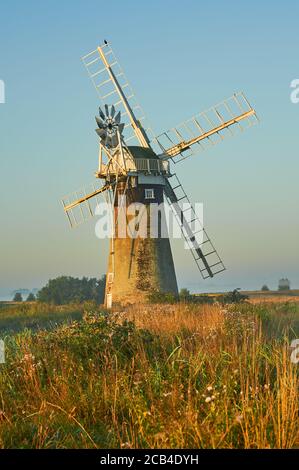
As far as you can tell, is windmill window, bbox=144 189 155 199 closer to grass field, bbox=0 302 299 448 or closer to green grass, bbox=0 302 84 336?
green grass, bbox=0 302 84 336

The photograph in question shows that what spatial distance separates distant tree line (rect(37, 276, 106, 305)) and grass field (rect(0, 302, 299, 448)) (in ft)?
161

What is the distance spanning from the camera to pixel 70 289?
65.9m

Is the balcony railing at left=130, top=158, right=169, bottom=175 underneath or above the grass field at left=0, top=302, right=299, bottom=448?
above

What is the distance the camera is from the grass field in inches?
321

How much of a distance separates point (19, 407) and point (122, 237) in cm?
2378

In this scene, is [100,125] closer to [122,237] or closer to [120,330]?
[122,237]

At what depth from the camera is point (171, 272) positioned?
34.9 metres

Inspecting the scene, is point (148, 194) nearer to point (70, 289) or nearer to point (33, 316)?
point (33, 316)

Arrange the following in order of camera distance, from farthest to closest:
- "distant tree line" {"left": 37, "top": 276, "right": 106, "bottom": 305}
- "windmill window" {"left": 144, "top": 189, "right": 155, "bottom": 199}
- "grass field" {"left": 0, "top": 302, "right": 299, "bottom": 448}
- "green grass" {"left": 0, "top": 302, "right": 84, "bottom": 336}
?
"distant tree line" {"left": 37, "top": 276, "right": 106, "bottom": 305}, "windmill window" {"left": 144, "top": 189, "right": 155, "bottom": 199}, "green grass" {"left": 0, "top": 302, "right": 84, "bottom": 336}, "grass field" {"left": 0, "top": 302, "right": 299, "bottom": 448}

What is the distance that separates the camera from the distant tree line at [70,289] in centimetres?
6355

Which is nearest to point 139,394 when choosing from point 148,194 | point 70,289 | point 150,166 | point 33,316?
point 33,316

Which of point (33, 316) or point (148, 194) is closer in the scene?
point (33, 316)

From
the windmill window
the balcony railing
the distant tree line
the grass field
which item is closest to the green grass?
the windmill window

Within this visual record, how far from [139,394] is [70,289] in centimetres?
5673
